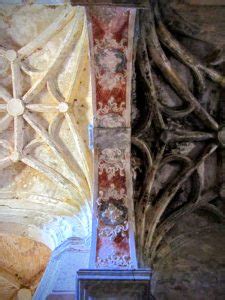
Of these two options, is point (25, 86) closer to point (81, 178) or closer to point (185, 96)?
point (81, 178)

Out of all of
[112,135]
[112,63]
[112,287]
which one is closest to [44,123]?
[112,135]

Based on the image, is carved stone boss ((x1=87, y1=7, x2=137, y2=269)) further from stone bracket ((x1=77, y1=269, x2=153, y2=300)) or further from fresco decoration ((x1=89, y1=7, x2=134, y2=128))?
stone bracket ((x1=77, y1=269, x2=153, y2=300))

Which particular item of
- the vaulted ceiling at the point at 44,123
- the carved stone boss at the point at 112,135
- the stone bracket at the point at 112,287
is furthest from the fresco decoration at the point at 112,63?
the stone bracket at the point at 112,287

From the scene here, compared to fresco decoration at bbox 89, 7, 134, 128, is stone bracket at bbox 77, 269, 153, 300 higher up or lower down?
lower down

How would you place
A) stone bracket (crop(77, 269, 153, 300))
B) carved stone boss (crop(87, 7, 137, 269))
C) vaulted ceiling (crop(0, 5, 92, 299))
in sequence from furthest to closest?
vaulted ceiling (crop(0, 5, 92, 299)) → carved stone boss (crop(87, 7, 137, 269)) → stone bracket (crop(77, 269, 153, 300))

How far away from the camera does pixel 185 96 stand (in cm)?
736

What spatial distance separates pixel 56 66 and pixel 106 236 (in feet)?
9.92

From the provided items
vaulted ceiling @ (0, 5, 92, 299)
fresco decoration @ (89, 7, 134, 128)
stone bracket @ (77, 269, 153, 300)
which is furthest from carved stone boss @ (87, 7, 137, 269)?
vaulted ceiling @ (0, 5, 92, 299)

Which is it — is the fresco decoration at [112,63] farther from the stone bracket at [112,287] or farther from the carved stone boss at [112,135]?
the stone bracket at [112,287]

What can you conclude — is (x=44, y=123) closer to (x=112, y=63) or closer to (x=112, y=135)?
(x=112, y=135)

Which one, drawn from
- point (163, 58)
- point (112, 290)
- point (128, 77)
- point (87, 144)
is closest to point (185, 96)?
point (163, 58)

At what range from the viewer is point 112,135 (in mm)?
6680

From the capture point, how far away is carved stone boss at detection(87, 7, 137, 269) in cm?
598

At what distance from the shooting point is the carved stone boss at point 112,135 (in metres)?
5.98
